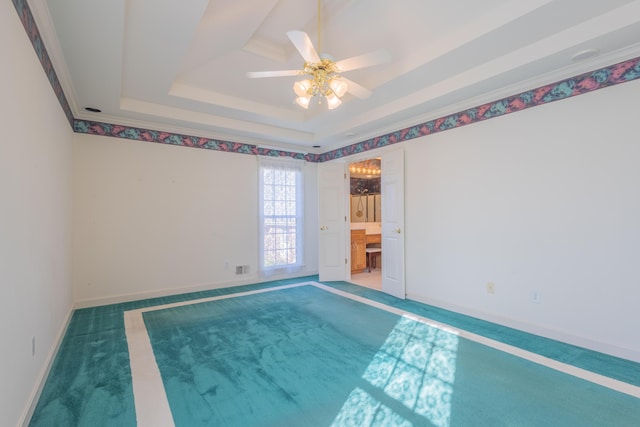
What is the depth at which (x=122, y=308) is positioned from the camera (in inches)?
148

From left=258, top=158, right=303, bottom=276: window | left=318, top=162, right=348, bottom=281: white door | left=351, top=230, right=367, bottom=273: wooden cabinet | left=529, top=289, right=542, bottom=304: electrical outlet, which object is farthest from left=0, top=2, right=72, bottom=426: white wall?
left=351, top=230, right=367, bottom=273: wooden cabinet

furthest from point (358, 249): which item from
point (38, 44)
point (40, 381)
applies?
point (38, 44)

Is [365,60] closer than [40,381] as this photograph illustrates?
No

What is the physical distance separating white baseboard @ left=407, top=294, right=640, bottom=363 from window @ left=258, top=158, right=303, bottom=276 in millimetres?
2711

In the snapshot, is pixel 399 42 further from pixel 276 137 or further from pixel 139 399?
pixel 139 399

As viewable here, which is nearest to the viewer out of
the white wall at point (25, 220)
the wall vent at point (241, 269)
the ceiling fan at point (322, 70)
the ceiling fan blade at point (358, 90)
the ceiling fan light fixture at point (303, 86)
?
the white wall at point (25, 220)

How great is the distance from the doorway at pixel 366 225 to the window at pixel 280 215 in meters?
1.07

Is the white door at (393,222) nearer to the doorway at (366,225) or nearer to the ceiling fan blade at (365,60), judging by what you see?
the doorway at (366,225)

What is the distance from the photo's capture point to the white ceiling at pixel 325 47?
217cm

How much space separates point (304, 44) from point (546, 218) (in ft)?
8.99

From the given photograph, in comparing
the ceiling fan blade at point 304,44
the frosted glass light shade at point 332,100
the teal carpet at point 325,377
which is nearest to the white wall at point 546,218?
the teal carpet at point 325,377

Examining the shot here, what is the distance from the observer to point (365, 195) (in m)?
7.77

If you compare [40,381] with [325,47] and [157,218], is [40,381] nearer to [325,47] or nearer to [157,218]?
[157,218]

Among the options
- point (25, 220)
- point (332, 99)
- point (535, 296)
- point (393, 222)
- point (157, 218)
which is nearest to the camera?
point (25, 220)
